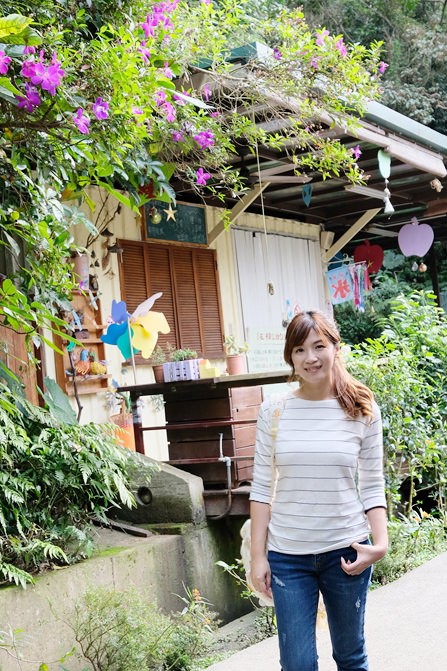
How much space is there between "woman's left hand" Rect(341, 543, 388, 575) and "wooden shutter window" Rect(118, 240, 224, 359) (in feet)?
18.4

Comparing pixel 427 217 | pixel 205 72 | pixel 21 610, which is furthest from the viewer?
pixel 427 217

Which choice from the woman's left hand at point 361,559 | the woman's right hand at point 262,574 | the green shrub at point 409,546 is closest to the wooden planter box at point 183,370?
the green shrub at point 409,546

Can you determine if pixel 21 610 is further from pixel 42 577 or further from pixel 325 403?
pixel 325 403

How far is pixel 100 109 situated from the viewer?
4.31 metres

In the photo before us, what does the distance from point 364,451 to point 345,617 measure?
56cm

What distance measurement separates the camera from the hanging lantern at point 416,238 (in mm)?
10805

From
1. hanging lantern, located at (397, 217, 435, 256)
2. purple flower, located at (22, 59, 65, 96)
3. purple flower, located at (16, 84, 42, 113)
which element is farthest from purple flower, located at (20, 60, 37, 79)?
hanging lantern, located at (397, 217, 435, 256)

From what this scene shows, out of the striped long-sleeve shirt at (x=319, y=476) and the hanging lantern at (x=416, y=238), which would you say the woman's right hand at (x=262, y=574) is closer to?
the striped long-sleeve shirt at (x=319, y=476)

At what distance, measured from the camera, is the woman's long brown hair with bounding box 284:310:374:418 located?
115 inches

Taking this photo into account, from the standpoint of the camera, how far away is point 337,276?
11297 mm

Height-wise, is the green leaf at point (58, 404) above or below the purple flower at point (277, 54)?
below

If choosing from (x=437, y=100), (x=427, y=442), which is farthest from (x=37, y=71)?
(x=437, y=100)

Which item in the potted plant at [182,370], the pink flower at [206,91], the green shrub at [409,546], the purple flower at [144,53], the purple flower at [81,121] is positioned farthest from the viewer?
the potted plant at [182,370]

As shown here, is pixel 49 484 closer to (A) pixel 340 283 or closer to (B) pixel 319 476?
(B) pixel 319 476
